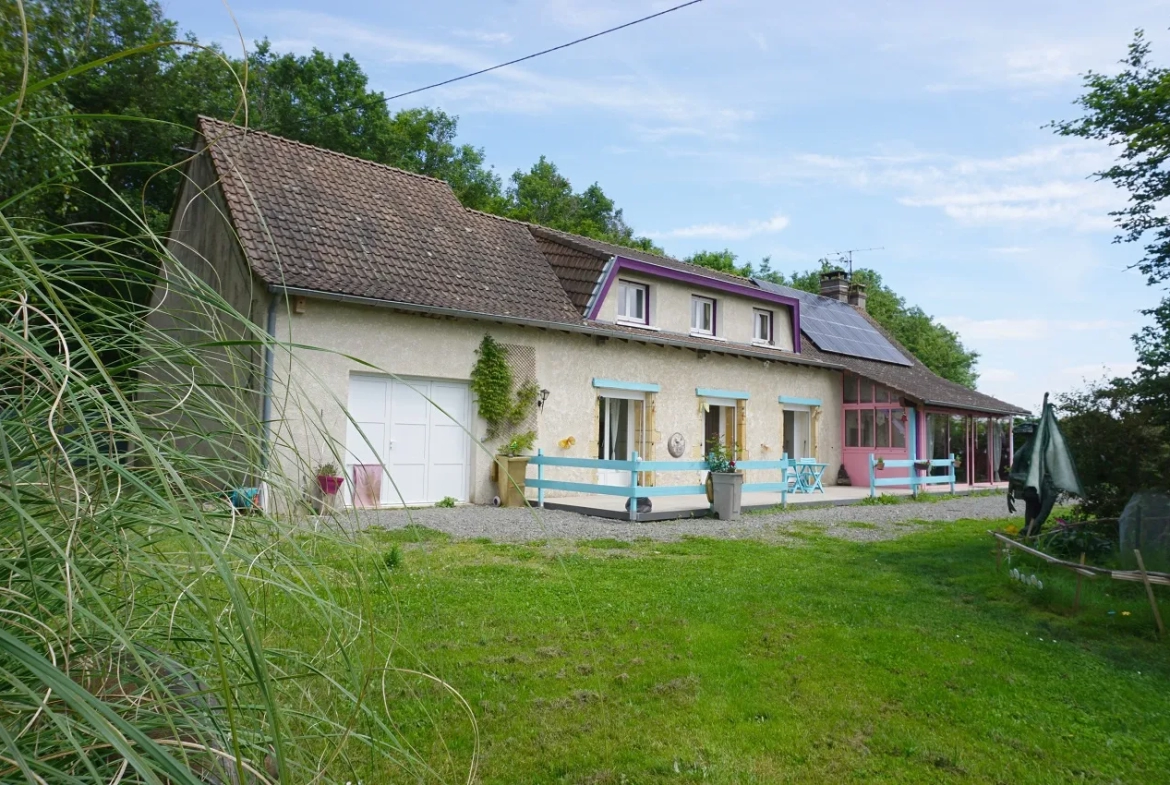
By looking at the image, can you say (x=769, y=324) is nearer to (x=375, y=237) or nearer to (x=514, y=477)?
(x=514, y=477)

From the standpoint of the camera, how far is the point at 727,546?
8195 mm

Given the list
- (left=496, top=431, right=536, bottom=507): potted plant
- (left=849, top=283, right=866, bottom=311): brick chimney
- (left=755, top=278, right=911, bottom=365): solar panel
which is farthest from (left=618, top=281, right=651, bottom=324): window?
(left=849, top=283, right=866, bottom=311): brick chimney

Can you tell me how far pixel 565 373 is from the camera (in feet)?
44.0

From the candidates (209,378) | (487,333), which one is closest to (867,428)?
(487,333)

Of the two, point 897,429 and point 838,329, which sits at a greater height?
point 838,329

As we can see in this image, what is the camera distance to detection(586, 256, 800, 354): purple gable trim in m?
14.1

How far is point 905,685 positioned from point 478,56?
1132cm

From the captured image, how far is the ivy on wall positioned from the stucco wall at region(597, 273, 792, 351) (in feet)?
8.80

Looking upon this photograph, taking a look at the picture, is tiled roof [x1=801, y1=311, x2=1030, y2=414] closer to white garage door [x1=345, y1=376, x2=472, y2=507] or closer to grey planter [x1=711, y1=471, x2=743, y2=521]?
grey planter [x1=711, y1=471, x2=743, y2=521]

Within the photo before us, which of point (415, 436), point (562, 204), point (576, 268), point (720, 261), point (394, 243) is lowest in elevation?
point (415, 436)

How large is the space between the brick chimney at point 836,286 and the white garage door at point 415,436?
17.7m

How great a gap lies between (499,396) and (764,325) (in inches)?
338

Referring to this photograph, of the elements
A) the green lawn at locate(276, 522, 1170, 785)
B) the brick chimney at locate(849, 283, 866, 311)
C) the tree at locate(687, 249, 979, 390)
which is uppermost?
the tree at locate(687, 249, 979, 390)

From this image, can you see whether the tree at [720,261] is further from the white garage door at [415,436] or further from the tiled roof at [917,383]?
the white garage door at [415,436]
